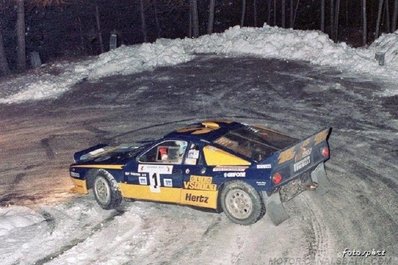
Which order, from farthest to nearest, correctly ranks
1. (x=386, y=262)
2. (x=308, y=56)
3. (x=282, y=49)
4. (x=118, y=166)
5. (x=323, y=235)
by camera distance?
(x=282, y=49)
(x=308, y=56)
(x=118, y=166)
(x=323, y=235)
(x=386, y=262)

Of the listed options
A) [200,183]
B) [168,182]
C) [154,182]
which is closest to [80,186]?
[154,182]

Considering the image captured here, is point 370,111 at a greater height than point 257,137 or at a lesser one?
lesser

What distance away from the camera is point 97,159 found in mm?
10758

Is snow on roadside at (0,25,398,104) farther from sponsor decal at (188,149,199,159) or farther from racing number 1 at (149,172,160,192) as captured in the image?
racing number 1 at (149,172,160,192)

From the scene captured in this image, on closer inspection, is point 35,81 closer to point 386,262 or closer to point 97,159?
point 97,159

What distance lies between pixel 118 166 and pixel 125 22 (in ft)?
118

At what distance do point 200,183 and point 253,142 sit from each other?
1.19 meters

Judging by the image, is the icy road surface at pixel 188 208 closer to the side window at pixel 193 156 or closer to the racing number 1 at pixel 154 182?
the racing number 1 at pixel 154 182

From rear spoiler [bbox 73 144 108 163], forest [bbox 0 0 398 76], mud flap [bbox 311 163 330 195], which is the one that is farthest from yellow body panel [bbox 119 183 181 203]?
forest [bbox 0 0 398 76]

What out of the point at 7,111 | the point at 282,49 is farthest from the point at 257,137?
the point at 282,49

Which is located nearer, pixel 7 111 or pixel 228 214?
pixel 228 214

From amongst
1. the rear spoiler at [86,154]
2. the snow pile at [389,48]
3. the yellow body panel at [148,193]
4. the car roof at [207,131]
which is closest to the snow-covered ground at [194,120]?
the snow pile at [389,48]

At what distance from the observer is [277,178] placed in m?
8.48

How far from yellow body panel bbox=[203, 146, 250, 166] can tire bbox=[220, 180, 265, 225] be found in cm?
32
